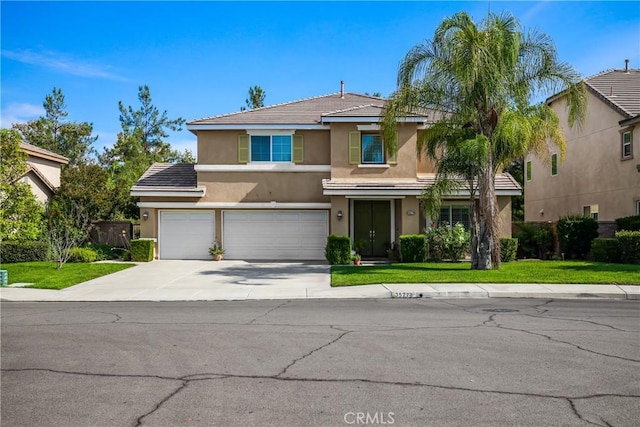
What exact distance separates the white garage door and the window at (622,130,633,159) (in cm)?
1333

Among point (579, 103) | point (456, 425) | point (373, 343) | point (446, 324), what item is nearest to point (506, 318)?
point (446, 324)

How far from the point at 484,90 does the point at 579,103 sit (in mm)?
3227

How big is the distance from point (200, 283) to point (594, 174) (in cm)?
2003

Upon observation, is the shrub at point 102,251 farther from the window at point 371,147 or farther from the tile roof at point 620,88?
the tile roof at point 620,88

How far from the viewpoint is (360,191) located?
23781 millimetres

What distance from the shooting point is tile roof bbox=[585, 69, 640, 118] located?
1030 inches

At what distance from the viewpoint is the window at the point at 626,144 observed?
→ 2559cm

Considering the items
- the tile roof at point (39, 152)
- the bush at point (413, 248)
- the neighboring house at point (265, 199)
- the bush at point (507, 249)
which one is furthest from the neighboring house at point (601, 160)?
the tile roof at point (39, 152)

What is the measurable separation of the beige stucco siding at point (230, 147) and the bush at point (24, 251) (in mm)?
7224

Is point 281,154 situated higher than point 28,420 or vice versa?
point 281,154

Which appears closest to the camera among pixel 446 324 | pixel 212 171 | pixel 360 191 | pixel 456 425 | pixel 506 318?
pixel 456 425

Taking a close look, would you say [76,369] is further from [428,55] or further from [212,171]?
[212,171]

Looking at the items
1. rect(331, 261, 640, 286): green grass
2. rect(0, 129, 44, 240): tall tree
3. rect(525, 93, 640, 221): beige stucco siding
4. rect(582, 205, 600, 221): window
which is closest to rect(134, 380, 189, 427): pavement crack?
rect(331, 261, 640, 286): green grass

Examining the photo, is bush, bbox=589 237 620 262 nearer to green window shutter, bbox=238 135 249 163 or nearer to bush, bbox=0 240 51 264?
green window shutter, bbox=238 135 249 163
